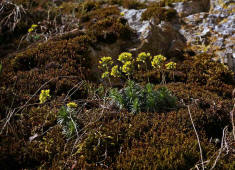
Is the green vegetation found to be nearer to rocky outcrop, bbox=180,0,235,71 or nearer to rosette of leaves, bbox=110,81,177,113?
rosette of leaves, bbox=110,81,177,113

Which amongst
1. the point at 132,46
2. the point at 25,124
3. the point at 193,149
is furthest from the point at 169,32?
the point at 25,124

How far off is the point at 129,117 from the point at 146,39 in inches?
146

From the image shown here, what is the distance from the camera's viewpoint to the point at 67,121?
380 cm

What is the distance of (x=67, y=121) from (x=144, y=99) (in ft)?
4.84

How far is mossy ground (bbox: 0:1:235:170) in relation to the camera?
10.6ft

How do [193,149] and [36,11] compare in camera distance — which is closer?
[193,149]

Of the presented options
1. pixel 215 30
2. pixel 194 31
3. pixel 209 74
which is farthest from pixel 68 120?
pixel 215 30

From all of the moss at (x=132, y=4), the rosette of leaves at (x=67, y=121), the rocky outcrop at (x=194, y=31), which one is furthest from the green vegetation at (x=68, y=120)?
the moss at (x=132, y=4)

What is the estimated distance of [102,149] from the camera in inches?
135

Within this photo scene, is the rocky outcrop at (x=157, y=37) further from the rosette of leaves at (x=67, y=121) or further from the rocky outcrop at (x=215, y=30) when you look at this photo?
the rosette of leaves at (x=67, y=121)

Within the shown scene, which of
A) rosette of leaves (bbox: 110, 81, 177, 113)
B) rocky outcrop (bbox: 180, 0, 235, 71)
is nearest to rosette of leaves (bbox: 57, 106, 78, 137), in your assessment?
rosette of leaves (bbox: 110, 81, 177, 113)

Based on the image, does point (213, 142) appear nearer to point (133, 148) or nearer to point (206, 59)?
point (133, 148)

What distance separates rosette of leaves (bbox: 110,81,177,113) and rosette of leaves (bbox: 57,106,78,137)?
0.89 meters

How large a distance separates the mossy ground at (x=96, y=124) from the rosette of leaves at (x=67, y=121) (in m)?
0.09
